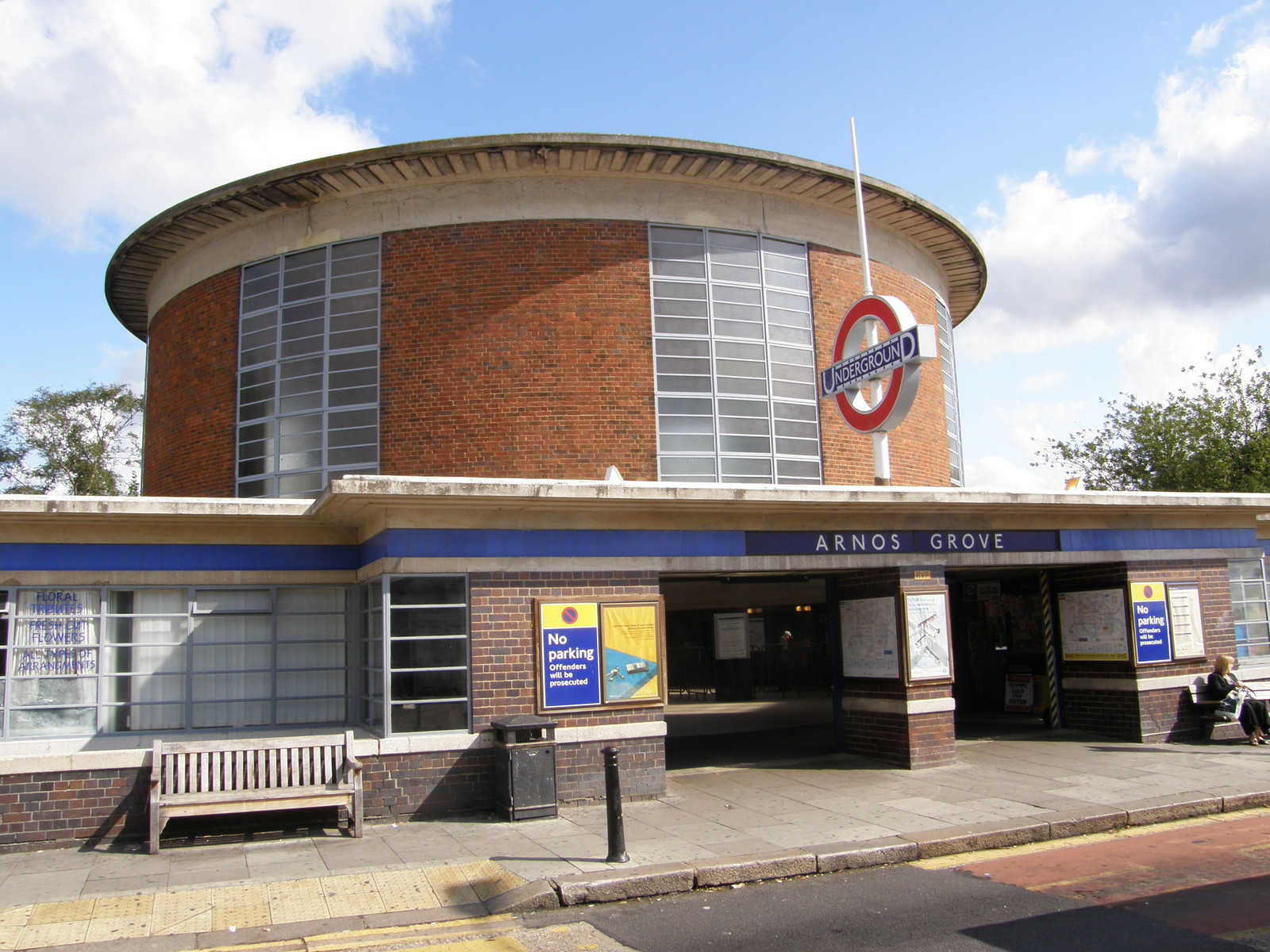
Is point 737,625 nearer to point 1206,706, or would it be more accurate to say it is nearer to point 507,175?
point 1206,706

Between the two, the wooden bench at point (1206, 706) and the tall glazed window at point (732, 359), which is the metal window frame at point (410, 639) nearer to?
the tall glazed window at point (732, 359)

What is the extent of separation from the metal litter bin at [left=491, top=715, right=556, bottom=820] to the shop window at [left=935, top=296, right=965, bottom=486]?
1240cm

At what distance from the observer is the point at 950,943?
652 cm

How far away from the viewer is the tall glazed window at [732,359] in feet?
53.5

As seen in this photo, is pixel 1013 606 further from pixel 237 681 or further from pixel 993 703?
pixel 237 681

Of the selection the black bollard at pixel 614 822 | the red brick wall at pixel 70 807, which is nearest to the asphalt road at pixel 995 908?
the black bollard at pixel 614 822

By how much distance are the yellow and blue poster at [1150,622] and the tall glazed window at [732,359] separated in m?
5.27

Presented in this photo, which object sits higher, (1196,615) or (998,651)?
(1196,615)

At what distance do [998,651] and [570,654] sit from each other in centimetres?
1171

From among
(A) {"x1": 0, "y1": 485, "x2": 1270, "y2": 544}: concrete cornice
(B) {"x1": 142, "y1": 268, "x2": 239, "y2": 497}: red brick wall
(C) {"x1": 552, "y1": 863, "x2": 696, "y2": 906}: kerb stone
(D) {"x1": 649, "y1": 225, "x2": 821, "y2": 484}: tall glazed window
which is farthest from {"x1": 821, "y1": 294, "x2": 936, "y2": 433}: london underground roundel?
(B) {"x1": 142, "y1": 268, "x2": 239, "y2": 497}: red brick wall

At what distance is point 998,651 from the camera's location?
19.6 metres

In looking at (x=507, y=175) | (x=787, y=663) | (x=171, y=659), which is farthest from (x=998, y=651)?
(x=171, y=659)

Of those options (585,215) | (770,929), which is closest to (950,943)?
(770,929)

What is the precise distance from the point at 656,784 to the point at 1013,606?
34.2ft
